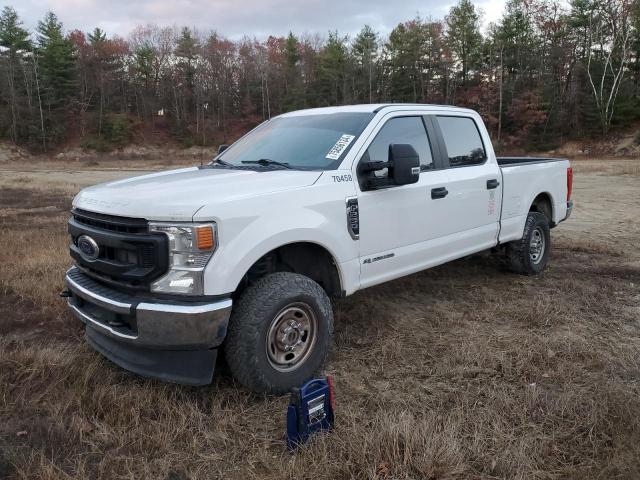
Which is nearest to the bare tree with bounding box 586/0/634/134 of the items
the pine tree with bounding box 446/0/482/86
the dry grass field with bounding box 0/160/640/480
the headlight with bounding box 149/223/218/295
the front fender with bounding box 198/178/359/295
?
the pine tree with bounding box 446/0/482/86

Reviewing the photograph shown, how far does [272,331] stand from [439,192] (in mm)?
2034

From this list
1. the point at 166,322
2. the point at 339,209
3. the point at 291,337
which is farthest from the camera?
the point at 339,209

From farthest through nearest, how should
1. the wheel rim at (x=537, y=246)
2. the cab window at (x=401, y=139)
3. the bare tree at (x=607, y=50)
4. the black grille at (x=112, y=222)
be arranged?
the bare tree at (x=607, y=50) → the wheel rim at (x=537, y=246) → the cab window at (x=401, y=139) → the black grille at (x=112, y=222)

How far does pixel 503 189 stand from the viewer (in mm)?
5391

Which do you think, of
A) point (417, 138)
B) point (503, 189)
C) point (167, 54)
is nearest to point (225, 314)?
point (417, 138)

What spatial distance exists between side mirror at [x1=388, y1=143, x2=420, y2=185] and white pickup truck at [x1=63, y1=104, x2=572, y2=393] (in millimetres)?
10

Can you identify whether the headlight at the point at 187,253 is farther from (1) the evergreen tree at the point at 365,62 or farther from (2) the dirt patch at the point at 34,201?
(1) the evergreen tree at the point at 365,62

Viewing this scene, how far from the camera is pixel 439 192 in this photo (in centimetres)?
446

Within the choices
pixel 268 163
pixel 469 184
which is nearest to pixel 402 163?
pixel 268 163

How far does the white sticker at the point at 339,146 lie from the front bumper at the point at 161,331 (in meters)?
1.45

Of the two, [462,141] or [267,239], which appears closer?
[267,239]

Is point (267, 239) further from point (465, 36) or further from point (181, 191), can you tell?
point (465, 36)

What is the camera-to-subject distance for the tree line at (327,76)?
42.5 meters

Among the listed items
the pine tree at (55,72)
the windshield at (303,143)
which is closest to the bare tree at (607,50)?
the windshield at (303,143)
